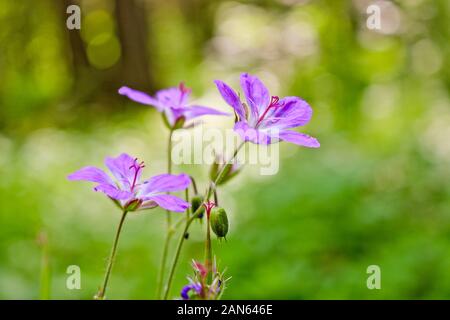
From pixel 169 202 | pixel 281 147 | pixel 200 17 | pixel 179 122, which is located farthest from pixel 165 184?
pixel 200 17

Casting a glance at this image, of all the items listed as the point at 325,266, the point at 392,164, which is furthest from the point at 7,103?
the point at 325,266

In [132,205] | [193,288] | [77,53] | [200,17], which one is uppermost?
[200,17]

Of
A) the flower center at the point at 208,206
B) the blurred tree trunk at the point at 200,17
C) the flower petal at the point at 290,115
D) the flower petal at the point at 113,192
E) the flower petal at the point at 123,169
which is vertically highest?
the blurred tree trunk at the point at 200,17

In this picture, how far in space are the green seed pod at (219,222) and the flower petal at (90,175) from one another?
13cm

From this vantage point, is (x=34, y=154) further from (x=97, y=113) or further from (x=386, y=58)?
(x=386, y=58)

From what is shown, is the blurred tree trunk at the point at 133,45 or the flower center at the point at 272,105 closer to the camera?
the flower center at the point at 272,105

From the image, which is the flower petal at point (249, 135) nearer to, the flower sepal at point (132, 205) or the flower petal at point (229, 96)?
the flower petal at point (229, 96)

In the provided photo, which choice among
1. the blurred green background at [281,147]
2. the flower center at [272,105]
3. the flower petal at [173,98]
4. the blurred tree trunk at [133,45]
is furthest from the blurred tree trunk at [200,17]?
the flower center at [272,105]

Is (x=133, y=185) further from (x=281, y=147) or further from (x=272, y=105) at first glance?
(x=281, y=147)

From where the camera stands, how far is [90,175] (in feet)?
2.30

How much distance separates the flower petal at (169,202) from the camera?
0.67 meters

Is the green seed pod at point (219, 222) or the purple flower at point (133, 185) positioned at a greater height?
the purple flower at point (133, 185)

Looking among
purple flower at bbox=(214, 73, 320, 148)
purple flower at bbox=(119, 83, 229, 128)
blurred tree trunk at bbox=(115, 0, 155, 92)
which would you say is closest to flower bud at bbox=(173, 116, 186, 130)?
purple flower at bbox=(119, 83, 229, 128)

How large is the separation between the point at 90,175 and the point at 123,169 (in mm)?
78
